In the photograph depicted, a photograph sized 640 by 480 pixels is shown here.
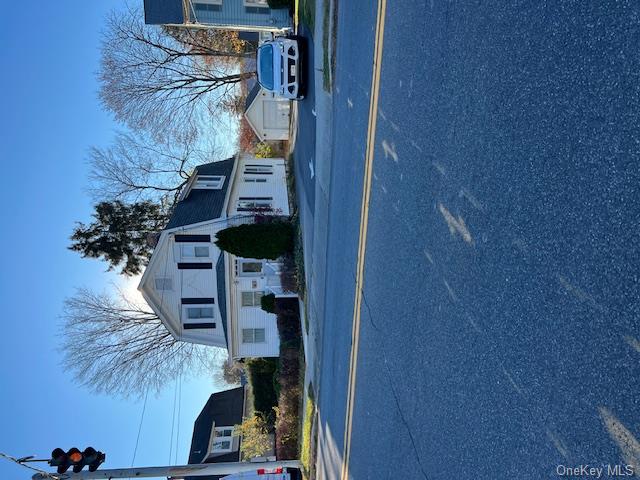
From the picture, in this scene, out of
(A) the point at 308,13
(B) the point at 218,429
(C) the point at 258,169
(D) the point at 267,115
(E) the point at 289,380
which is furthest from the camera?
(B) the point at 218,429

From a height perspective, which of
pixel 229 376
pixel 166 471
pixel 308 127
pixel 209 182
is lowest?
pixel 229 376

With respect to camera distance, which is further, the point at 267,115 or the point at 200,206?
the point at 267,115

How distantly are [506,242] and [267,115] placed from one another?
85.2ft

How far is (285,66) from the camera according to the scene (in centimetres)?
1833

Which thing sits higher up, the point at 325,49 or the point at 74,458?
the point at 325,49

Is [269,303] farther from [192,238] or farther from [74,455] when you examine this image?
[74,455]

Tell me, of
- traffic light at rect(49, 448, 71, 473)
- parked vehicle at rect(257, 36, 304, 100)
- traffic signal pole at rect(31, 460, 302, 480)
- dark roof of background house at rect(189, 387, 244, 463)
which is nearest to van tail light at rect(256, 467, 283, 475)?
traffic signal pole at rect(31, 460, 302, 480)

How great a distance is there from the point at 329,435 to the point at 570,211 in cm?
865

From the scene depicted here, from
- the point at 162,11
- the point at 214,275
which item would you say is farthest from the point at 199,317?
the point at 162,11

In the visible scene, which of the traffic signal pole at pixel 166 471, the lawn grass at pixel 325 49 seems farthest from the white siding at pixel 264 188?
the traffic signal pole at pixel 166 471

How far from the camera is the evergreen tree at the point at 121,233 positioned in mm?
30984

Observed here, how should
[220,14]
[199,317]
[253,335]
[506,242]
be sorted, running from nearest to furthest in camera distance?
[506,242] < [220,14] < [253,335] < [199,317]

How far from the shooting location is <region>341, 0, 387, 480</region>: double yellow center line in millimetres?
8336
